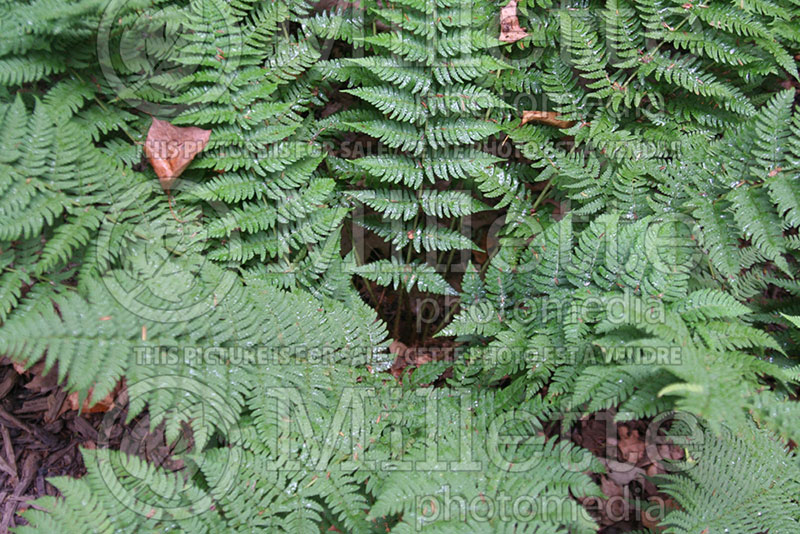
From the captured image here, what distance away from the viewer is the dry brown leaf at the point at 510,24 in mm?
3604

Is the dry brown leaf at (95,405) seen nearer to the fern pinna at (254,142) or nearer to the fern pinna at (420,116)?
the fern pinna at (254,142)

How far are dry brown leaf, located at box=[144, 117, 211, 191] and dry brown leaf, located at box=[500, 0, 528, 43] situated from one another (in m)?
2.09

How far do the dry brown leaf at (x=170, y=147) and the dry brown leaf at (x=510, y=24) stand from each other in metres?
2.09

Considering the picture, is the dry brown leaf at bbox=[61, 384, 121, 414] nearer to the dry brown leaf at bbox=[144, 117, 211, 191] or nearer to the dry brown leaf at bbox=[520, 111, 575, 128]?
the dry brown leaf at bbox=[144, 117, 211, 191]

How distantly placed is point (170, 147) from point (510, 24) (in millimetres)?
2389

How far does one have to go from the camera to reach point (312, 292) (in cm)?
340

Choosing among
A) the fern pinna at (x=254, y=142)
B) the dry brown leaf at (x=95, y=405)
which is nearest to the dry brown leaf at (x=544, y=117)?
the fern pinna at (x=254, y=142)

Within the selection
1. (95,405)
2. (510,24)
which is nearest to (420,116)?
(510,24)

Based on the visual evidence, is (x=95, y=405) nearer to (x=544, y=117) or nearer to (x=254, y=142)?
(x=254, y=142)

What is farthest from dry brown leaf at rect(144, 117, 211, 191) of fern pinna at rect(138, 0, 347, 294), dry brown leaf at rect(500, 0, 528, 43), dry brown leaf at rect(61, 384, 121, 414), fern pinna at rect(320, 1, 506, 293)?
dry brown leaf at rect(500, 0, 528, 43)

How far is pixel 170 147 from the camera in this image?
3160mm

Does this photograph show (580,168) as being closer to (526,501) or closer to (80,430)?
(526,501)

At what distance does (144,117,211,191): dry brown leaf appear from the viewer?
3.14 meters

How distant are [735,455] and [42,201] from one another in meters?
3.84
